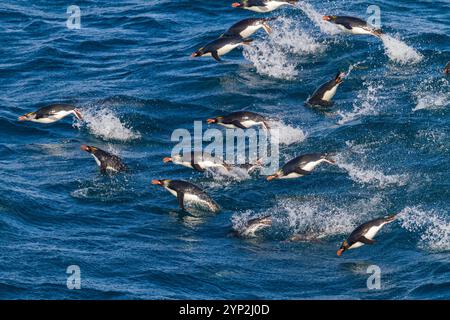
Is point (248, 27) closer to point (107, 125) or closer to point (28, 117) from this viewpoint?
point (107, 125)

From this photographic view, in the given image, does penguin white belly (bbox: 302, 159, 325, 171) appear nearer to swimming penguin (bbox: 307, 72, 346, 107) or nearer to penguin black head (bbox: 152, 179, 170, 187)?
penguin black head (bbox: 152, 179, 170, 187)

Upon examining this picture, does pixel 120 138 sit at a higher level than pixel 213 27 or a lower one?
lower

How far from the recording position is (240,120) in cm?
2436

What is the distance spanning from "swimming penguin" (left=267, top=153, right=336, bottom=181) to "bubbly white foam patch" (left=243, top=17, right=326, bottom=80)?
6.17 meters

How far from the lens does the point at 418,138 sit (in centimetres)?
2430

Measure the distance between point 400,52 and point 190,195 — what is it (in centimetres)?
1019

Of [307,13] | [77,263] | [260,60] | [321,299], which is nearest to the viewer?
[321,299]

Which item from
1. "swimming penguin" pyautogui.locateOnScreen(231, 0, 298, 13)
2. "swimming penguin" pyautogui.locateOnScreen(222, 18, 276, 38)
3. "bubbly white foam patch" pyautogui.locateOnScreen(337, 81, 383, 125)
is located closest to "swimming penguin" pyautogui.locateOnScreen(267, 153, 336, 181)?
"bubbly white foam patch" pyautogui.locateOnScreen(337, 81, 383, 125)

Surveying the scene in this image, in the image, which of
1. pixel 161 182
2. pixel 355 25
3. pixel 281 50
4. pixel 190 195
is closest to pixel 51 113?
pixel 161 182

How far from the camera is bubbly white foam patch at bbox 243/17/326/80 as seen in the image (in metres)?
28.6

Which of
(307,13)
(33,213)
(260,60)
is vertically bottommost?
(33,213)
